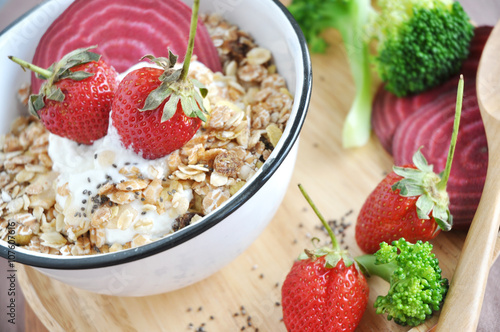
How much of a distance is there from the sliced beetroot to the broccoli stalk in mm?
34

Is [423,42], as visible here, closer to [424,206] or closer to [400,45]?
[400,45]

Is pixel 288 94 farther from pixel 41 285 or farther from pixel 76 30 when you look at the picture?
pixel 41 285

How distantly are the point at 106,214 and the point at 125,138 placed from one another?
149 mm

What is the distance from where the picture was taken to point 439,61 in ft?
4.40

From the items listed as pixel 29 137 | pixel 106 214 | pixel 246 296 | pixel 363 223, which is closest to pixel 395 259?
pixel 363 223

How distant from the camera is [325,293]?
0.98 metres

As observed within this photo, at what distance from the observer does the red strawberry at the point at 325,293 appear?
0.98 metres

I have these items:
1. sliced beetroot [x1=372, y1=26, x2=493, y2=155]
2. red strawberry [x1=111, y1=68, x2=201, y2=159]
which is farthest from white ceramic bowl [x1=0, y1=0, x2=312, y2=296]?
sliced beetroot [x1=372, y1=26, x2=493, y2=155]

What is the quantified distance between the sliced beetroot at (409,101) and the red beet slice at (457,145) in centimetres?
3

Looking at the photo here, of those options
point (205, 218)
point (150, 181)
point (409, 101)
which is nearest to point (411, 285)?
point (205, 218)

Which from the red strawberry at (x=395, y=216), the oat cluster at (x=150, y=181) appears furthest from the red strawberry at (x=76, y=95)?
the red strawberry at (x=395, y=216)

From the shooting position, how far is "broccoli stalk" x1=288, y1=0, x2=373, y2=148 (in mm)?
1395

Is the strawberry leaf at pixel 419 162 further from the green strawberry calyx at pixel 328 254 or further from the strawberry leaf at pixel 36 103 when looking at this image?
the strawberry leaf at pixel 36 103

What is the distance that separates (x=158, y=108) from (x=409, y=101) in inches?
32.0
